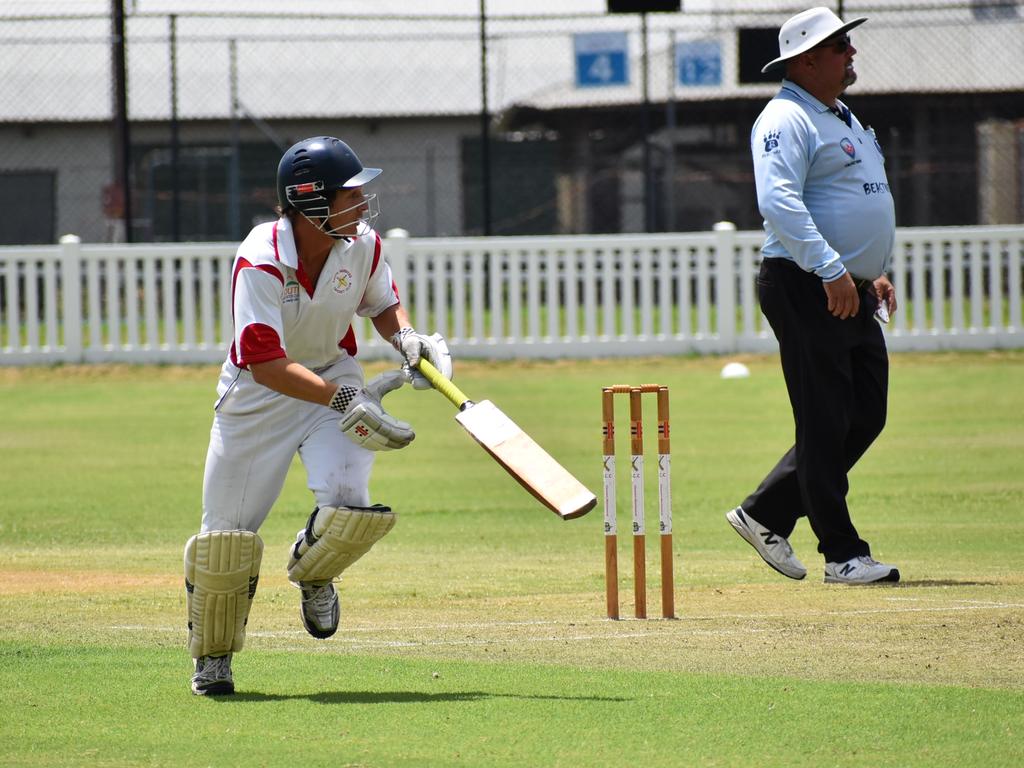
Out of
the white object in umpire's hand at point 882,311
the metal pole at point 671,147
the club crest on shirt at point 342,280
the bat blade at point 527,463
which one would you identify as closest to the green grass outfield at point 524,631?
the bat blade at point 527,463

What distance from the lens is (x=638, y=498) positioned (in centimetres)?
664

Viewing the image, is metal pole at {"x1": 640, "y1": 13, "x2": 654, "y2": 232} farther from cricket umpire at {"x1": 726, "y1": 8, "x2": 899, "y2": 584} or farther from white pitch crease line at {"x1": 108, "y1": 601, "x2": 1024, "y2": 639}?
white pitch crease line at {"x1": 108, "y1": 601, "x2": 1024, "y2": 639}

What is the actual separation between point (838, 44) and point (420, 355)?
8.68 ft

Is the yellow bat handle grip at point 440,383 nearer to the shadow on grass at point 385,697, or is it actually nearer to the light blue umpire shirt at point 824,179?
the shadow on grass at point 385,697

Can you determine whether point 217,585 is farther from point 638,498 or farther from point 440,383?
point 638,498

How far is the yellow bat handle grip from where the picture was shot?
5.97 m

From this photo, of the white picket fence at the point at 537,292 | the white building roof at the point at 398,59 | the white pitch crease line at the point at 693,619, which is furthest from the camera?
the white building roof at the point at 398,59

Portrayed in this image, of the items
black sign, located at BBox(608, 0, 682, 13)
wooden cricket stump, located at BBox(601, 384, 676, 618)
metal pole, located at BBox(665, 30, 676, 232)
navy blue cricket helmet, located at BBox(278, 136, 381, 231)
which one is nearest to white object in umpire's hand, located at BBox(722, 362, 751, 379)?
black sign, located at BBox(608, 0, 682, 13)

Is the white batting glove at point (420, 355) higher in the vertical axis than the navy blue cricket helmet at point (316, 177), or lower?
lower

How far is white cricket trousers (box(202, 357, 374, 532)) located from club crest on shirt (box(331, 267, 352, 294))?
0.42 metres

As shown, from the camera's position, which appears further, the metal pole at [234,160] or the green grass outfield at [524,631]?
the metal pole at [234,160]

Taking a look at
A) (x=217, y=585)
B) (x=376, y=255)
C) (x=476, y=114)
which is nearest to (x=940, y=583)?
(x=376, y=255)

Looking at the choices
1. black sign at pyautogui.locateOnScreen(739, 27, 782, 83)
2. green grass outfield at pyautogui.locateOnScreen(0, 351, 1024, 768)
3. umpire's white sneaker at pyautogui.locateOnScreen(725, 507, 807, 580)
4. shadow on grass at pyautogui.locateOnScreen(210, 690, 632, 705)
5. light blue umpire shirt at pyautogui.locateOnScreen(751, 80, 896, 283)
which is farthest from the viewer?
black sign at pyautogui.locateOnScreen(739, 27, 782, 83)

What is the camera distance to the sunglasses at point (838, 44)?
739cm
